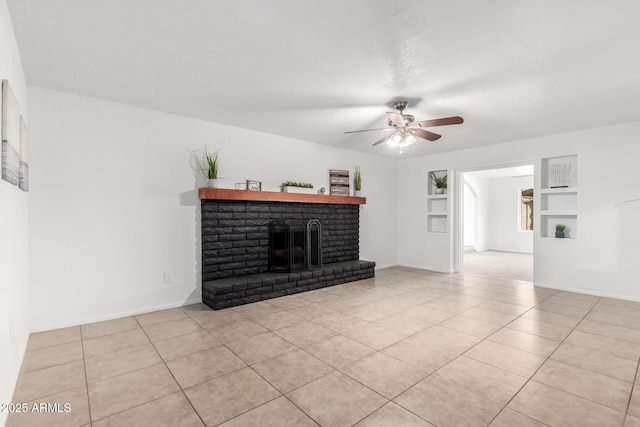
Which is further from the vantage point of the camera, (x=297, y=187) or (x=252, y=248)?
(x=297, y=187)

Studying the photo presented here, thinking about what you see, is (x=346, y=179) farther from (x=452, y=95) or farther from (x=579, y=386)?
(x=579, y=386)

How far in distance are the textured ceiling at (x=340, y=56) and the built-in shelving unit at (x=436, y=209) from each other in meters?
2.61

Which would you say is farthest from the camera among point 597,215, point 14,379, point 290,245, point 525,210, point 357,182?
point 525,210

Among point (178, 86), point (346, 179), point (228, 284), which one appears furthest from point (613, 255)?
point (178, 86)

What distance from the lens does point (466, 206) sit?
10.1 m

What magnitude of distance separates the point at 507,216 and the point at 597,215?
5879mm

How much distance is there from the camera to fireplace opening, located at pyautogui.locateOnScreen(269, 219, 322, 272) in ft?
15.3

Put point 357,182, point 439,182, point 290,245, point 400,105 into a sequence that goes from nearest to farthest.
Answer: point 400,105
point 290,245
point 357,182
point 439,182

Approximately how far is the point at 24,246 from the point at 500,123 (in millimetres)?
5502

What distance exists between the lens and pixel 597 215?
4.49m

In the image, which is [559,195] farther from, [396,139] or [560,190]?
[396,139]

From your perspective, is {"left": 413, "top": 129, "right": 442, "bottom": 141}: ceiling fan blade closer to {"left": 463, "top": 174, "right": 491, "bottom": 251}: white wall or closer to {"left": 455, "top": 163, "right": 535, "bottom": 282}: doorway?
{"left": 455, "top": 163, "right": 535, "bottom": 282}: doorway

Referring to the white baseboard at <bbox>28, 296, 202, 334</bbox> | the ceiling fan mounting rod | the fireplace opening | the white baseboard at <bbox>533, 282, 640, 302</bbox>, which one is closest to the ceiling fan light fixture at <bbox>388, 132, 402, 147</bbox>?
the ceiling fan mounting rod

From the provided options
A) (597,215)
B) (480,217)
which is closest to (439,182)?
(597,215)
